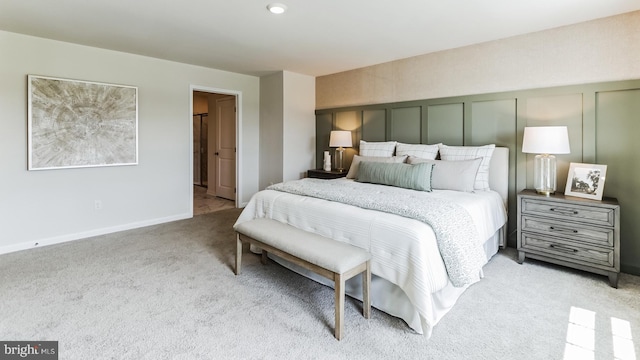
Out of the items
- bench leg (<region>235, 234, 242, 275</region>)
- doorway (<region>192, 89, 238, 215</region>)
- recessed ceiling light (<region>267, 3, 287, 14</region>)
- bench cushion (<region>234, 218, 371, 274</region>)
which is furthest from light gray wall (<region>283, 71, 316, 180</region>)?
bench cushion (<region>234, 218, 371, 274</region>)

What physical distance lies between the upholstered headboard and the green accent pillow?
766 millimetres

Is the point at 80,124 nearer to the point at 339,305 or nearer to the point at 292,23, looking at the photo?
the point at 292,23

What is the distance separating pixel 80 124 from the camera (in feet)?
12.1

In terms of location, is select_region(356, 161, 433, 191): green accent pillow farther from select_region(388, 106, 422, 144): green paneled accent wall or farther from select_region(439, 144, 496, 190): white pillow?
select_region(388, 106, 422, 144): green paneled accent wall

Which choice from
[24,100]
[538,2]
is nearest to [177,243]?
[24,100]

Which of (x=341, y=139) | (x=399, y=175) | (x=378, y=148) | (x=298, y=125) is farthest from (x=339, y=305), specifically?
(x=298, y=125)

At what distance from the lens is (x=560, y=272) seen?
2797 mm

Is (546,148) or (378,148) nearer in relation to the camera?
(546,148)

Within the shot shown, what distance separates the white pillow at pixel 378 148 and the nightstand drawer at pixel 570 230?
167cm

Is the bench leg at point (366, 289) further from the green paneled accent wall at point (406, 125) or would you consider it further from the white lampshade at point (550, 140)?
the green paneled accent wall at point (406, 125)

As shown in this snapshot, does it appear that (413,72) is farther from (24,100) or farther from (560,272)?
(24,100)

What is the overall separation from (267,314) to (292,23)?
8.32 ft

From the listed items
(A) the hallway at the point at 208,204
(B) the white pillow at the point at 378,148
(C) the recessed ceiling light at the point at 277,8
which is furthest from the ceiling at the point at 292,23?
(A) the hallway at the point at 208,204

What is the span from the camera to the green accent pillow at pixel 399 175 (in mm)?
3135
